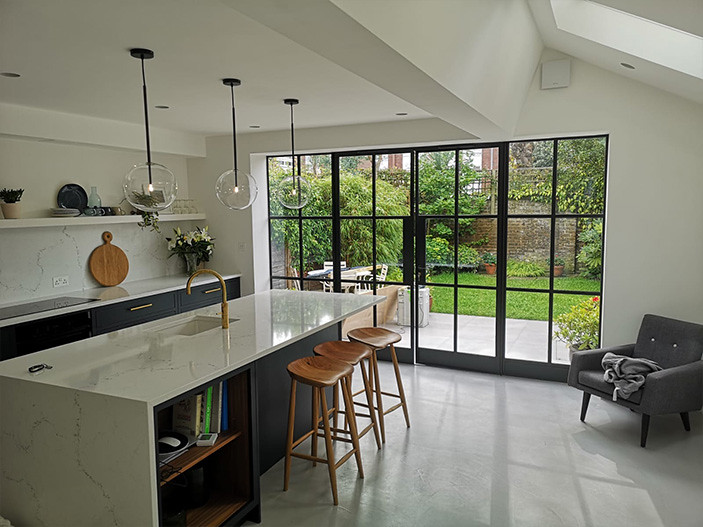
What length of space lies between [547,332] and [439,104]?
279cm

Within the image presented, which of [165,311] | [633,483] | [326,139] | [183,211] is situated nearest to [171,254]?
[183,211]

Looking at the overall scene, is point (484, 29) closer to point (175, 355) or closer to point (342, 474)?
point (175, 355)

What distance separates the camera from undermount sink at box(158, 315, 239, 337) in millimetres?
3302

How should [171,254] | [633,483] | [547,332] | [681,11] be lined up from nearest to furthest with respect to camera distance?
[681,11]
[633,483]
[547,332]
[171,254]

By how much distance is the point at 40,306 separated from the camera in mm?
4145

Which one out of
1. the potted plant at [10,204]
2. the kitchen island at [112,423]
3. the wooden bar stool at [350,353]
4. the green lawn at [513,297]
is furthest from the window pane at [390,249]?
the potted plant at [10,204]

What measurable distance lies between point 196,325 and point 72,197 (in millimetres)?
2278

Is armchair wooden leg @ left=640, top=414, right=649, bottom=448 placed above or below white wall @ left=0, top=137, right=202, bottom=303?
below

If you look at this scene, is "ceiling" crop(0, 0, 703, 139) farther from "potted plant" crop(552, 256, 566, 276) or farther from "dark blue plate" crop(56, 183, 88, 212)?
"potted plant" crop(552, 256, 566, 276)

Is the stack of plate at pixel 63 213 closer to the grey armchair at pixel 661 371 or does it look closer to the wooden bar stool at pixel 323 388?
the wooden bar stool at pixel 323 388

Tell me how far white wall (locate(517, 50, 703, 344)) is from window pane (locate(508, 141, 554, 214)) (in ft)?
0.75

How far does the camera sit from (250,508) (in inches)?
106

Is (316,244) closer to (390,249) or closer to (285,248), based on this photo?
(285,248)

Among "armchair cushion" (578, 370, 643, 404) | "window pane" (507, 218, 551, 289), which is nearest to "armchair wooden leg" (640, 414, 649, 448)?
"armchair cushion" (578, 370, 643, 404)
